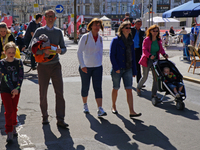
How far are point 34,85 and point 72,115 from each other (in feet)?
10.6

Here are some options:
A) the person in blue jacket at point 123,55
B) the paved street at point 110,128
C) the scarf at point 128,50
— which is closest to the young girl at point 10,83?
the paved street at point 110,128

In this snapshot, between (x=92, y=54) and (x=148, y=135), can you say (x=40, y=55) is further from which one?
(x=148, y=135)

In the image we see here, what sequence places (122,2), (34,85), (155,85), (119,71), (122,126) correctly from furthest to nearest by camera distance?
1. (122,2)
2. (34,85)
3. (155,85)
4. (119,71)
5. (122,126)

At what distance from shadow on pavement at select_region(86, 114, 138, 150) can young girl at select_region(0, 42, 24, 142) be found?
4.32 feet

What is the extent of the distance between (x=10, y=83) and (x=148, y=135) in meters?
2.27

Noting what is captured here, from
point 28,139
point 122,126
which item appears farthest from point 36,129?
point 122,126

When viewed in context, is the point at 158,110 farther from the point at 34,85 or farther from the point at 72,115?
the point at 34,85

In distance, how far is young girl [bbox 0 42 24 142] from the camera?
4.25 metres

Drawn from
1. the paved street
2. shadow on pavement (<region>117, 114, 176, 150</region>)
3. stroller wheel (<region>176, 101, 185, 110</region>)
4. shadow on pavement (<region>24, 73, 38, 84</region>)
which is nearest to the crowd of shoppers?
the paved street

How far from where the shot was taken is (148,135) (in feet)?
15.0

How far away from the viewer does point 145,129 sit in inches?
192

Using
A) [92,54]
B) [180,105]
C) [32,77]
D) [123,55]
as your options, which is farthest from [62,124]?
[32,77]

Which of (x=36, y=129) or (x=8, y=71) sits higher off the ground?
(x=8, y=71)

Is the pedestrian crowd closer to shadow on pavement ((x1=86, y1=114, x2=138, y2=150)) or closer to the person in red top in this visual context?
the person in red top
